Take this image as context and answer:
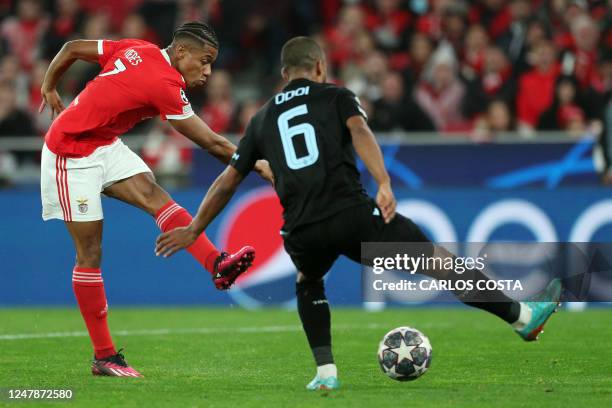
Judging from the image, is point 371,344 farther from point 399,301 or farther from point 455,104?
point 455,104

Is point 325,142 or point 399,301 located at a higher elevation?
point 325,142

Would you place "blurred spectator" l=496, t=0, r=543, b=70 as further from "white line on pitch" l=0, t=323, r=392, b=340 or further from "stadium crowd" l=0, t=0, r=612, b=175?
"white line on pitch" l=0, t=323, r=392, b=340

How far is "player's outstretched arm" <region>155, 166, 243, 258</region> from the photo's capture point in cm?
713

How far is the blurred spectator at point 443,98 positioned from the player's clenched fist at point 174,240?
8.88 meters

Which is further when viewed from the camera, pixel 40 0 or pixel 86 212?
pixel 40 0

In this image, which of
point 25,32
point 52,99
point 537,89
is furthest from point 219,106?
point 52,99

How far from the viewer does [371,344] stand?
32.4ft

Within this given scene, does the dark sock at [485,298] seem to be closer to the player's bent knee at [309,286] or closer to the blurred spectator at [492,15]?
the player's bent knee at [309,286]

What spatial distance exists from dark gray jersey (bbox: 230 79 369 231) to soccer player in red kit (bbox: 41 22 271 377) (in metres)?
1.17

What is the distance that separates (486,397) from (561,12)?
35.8ft

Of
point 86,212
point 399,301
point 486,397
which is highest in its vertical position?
point 86,212

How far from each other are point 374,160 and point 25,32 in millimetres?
12231

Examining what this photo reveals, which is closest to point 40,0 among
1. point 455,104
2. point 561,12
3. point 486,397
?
point 455,104

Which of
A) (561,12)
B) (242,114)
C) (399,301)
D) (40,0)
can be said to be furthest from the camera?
(40,0)
